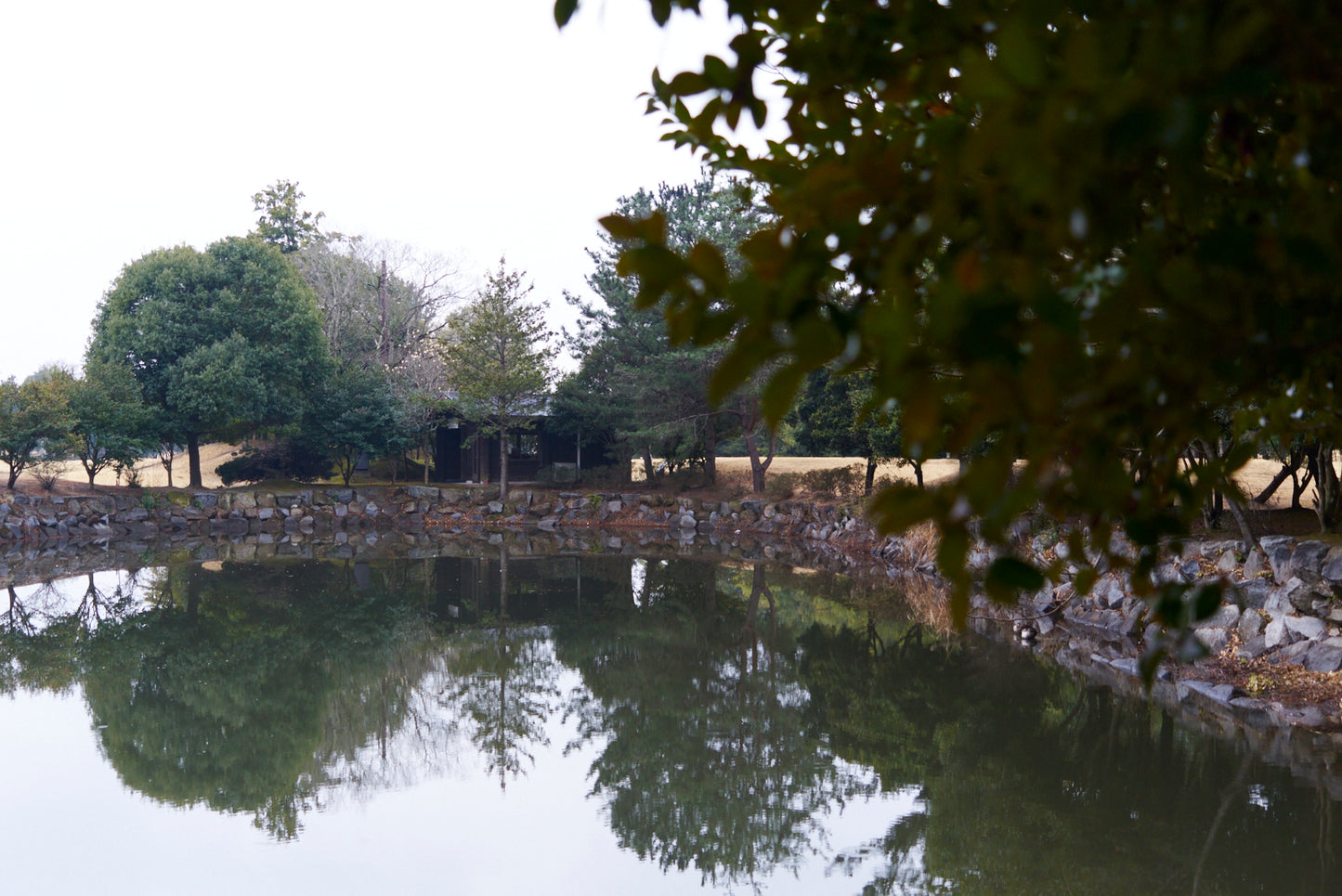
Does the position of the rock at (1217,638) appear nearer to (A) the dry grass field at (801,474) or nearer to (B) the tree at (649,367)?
(A) the dry grass field at (801,474)

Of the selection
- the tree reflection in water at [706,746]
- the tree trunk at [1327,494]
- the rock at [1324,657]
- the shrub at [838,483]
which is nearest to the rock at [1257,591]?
the rock at [1324,657]

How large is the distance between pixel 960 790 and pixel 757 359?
5468 millimetres

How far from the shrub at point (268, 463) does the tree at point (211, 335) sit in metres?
1.69

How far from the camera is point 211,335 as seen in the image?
2284 cm

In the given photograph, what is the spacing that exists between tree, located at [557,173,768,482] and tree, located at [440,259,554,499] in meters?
1.27

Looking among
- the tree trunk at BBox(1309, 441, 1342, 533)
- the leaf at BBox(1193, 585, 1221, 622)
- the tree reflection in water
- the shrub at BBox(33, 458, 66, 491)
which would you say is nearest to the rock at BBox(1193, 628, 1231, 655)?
the tree trunk at BBox(1309, 441, 1342, 533)

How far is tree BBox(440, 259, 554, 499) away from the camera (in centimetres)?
2356

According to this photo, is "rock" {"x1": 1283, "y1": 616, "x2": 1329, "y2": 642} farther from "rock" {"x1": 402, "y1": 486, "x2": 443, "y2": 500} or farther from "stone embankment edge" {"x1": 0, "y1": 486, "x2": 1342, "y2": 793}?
"rock" {"x1": 402, "y1": 486, "x2": 443, "y2": 500}

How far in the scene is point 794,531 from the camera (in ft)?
65.8

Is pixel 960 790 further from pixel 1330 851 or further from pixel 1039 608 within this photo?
pixel 1039 608

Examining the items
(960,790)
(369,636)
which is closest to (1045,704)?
(960,790)

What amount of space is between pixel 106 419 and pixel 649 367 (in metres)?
12.4

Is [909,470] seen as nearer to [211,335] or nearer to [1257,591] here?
[1257,591]

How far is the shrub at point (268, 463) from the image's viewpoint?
84.9ft
